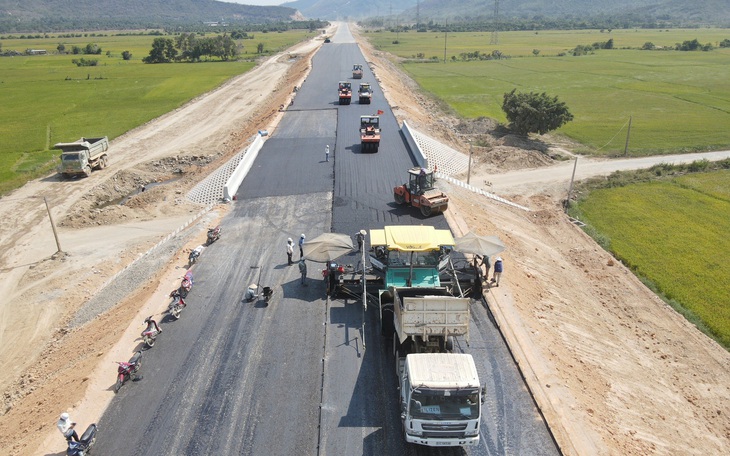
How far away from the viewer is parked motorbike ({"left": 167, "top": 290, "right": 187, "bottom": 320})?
20.3m

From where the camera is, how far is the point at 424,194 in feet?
95.7

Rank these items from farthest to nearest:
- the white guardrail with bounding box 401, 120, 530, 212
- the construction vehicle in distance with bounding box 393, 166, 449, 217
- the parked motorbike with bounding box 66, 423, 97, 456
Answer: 1. the white guardrail with bounding box 401, 120, 530, 212
2. the construction vehicle in distance with bounding box 393, 166, 449, 217
3. the parked motorbike with bounding box 66, 423, 97, 456

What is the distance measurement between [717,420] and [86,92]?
91330 mm

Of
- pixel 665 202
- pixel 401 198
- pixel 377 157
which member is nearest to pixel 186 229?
pixel 401 198

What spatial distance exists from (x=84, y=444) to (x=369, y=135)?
29968 mm

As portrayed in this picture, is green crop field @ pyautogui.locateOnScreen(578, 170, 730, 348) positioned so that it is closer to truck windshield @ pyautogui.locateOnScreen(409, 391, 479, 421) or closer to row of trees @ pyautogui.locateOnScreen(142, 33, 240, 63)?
truck windshield @ pyautogui.locateOnScreen(409, 391, 479, 421)

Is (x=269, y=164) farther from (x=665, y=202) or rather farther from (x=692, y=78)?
(x=692, y=78)

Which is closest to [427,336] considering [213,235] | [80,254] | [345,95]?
[213,235]

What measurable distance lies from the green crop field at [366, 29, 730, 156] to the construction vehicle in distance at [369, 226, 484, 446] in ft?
127

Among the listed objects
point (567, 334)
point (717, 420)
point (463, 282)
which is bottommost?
point (717, 420)

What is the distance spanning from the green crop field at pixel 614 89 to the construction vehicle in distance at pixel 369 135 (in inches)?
945

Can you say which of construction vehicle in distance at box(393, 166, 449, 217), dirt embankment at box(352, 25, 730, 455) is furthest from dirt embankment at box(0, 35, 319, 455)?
dirt embankment at box(352, 25, 730, 455)

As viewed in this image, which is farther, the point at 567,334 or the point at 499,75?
the point at 499,75

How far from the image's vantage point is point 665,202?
38656mm
